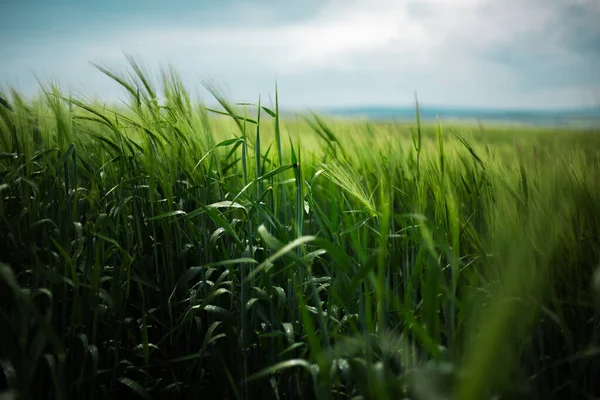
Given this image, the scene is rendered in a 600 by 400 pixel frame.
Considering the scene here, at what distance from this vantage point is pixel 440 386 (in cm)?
70

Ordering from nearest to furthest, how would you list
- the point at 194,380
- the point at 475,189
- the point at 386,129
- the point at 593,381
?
the point at 593,381 → the point at 194,380 → the point at 475,189 → the point at 386,129

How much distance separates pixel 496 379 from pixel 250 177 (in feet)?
2.97

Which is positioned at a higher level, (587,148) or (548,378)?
(587,148)

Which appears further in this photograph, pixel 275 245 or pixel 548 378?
pixel 548 378

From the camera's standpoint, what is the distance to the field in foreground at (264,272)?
2.53 feet

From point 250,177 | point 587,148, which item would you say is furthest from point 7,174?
point 587,148

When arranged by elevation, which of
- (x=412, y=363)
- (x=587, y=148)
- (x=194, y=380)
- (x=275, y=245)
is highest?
(x=587, y=148)

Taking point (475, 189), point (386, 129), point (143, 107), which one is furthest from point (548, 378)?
point (143, 107)

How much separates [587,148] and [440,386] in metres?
1.02

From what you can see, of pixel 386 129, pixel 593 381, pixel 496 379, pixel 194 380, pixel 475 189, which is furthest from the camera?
pixel 386 129

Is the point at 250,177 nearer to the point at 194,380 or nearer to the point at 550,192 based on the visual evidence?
the point at 194,380

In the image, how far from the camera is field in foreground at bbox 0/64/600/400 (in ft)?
2.53

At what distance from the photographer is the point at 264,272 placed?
3.14 feet

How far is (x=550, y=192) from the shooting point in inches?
35.5
